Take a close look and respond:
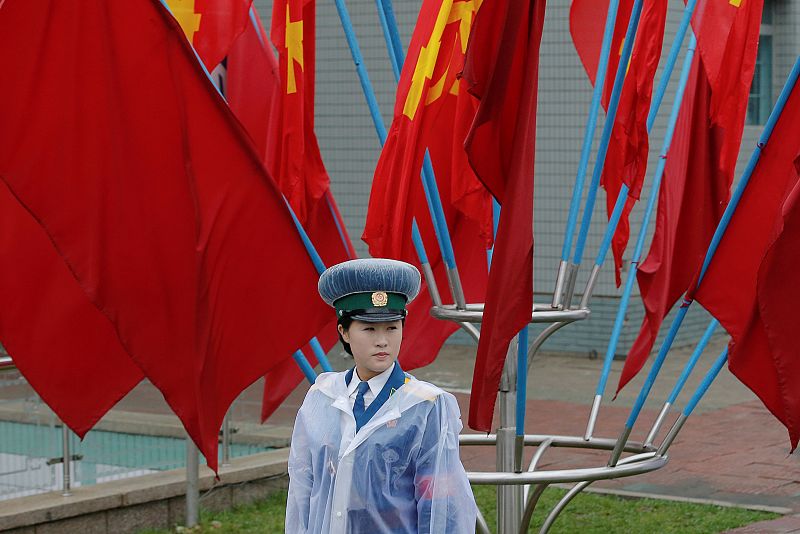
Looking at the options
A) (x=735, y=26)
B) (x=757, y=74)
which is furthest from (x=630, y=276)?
(x=757, y=74)

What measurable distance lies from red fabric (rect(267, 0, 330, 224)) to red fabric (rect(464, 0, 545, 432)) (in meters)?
0.94

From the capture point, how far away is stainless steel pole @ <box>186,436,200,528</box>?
703cm

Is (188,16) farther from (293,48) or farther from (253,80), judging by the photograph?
(253,80)

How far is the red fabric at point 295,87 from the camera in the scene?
490 cm

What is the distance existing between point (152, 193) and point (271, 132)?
1.14 metres

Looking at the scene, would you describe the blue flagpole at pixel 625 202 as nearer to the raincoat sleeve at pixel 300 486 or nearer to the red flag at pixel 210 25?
the red flag at pixel 210 25

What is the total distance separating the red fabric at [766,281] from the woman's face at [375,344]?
1.50 meters

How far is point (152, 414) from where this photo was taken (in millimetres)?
9180

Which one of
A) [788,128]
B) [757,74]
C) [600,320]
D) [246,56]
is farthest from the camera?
[757,74]

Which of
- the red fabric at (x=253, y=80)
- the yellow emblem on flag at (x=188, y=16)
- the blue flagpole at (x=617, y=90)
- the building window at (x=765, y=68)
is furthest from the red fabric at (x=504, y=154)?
the building window at (x=765, y=68)

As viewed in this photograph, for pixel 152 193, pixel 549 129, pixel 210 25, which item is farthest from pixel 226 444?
pixel 549 129

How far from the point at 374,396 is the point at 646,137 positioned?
1987mm

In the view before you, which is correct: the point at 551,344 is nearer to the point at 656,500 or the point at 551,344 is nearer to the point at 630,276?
the point at 656,500

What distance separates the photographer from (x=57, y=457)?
714 centimetres
